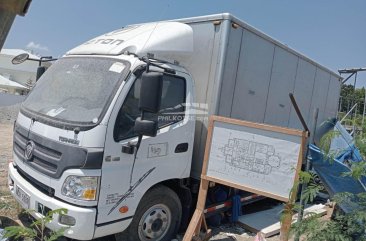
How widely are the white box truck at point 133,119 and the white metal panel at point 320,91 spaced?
2701 millimetres

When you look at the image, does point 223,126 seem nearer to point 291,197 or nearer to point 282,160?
point 282,160

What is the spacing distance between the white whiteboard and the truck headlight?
5.01 feet

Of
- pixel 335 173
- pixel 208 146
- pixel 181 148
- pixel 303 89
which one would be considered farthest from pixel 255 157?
pixel 303 89

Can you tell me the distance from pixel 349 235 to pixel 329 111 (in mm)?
6670

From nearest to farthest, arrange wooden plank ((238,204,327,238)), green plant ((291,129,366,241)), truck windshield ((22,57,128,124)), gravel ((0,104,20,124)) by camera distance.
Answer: green plant ((291,129,366,241)), truck windshield ((22,57,128,124)), wooden plank ((238,204,327,238)), gravel ((0,104,20,124))

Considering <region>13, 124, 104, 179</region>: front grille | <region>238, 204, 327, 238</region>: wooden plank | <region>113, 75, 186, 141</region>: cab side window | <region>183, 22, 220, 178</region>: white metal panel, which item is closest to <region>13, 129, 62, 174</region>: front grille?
<region>13, 124, 104, 179</region>: front grille

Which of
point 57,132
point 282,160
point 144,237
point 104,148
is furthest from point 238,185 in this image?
point 57,132

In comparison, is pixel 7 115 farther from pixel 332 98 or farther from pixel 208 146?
pixel 208 146

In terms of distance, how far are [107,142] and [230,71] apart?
86.0 inches

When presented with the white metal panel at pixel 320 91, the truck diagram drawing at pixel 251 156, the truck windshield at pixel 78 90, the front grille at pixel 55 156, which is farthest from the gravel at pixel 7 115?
the truck diagram drawing at pixel 251 156

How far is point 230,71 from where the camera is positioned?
4785 mm

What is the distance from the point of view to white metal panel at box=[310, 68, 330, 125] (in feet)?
25.3

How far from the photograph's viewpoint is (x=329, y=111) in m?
8.93

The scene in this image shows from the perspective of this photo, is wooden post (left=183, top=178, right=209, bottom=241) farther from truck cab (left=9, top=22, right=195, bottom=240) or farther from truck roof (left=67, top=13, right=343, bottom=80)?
truck roof (left=67, top=13, right=343, bottom=80)
